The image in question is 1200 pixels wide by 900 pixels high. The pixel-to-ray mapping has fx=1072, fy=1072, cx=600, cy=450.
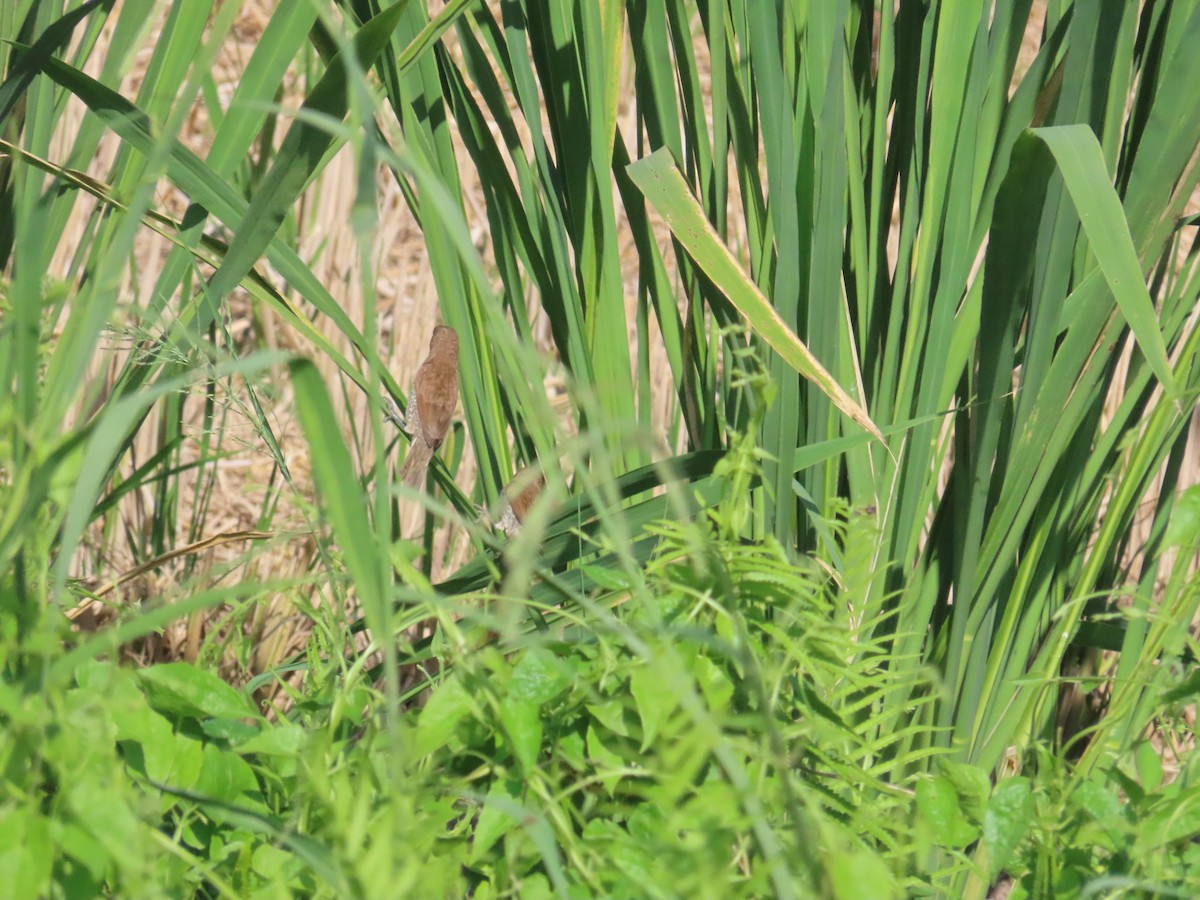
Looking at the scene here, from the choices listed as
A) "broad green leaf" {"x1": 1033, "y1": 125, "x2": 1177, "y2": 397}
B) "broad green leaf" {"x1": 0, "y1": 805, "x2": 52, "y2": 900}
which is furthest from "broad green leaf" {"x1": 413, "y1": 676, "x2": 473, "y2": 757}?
"broad green leaf" {"x1": 1033, "y1": 125, "x2": 1177, "y2": 397}

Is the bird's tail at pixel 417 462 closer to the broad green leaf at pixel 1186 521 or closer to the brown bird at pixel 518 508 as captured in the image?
the brown bird at pixel 518 508

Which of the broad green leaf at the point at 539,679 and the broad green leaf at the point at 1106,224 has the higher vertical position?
the broad green leaf at the point at 1106,224

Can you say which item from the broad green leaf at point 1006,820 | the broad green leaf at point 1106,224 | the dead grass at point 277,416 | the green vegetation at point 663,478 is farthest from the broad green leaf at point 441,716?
the dead grass at point 277,416

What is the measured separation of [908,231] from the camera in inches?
29.2

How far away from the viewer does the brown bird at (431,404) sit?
2.36 feet

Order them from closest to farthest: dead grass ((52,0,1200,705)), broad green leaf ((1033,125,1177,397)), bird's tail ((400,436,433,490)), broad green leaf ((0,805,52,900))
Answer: broad green leaf ((0,805,52,900)), broad green leaf ((1033,125,1177,397)), bird's tail ((400,436,433,490)), dead grass ((52,0,1200,705))

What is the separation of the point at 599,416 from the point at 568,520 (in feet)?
1.19

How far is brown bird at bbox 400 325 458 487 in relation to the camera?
28.3 inches

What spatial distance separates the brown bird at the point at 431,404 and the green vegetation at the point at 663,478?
38mm

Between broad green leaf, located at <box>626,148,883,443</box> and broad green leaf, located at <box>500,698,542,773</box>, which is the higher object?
broad green leaf, located at <box>626,148,883,443</box>

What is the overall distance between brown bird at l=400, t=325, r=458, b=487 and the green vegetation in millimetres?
38

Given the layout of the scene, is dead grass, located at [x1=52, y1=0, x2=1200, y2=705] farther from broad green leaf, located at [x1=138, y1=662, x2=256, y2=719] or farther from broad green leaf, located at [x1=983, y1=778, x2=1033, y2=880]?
broad green leaf, located at [x1=983, y1=778, x2=1033, y2=880]

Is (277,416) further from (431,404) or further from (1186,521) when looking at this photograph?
(1186,521)

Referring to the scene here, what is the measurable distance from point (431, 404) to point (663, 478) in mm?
228
